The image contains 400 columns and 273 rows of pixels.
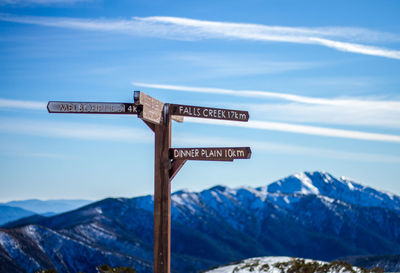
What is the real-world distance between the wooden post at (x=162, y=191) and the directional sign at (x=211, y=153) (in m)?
0.22

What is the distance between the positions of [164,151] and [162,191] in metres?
0.85

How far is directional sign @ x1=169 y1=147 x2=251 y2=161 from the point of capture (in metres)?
13.7

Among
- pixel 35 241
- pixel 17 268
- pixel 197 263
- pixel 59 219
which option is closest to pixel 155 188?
pixel 17 268

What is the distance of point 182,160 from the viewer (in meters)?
13.8

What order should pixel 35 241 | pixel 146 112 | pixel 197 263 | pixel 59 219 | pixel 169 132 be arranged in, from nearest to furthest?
pixel 146 112 < pixel 169 132 < pixel 35 241 < pixel 197 263 < pixel 59 219

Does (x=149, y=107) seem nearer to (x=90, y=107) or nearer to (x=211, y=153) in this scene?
(x=90, y=107)

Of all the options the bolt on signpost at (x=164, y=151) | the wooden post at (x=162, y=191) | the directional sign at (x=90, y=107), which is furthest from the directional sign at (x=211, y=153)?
the directional sign at (x=90, y=107)

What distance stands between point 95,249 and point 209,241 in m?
73.7

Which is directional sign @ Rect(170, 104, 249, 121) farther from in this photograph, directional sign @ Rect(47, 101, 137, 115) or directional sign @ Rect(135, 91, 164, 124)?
directional sign @ Rect(47, 101, 137, 115)

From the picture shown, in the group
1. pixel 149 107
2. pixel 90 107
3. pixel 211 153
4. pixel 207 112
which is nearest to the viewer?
pixel 149 107

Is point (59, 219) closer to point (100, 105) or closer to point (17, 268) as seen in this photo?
point (17, 268)

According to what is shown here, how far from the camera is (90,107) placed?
1349 cm

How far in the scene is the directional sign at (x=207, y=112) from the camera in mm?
13945

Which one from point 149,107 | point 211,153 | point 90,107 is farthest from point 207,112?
point 90,107
